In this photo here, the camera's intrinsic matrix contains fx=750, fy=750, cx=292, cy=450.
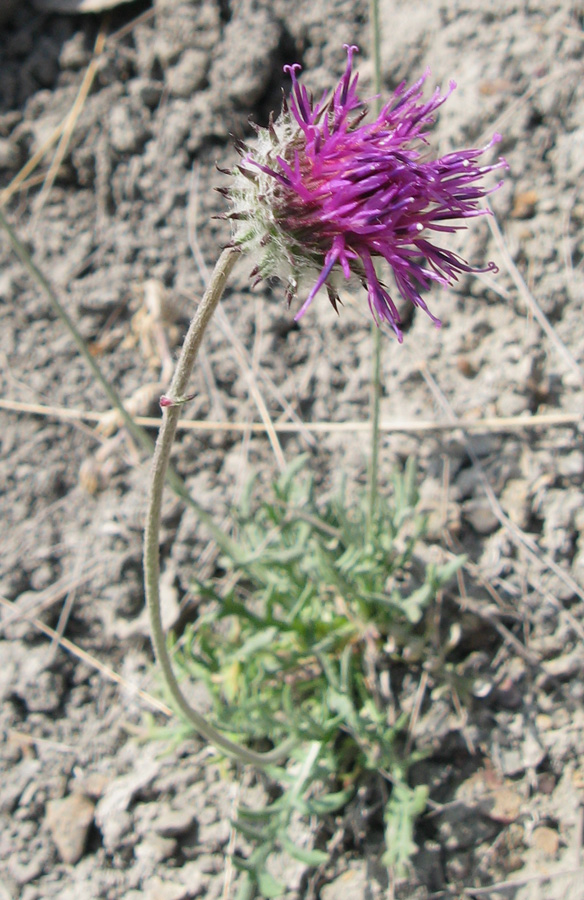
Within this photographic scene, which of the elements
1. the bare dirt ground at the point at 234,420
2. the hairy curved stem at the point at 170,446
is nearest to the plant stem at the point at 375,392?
the bare dirt ground at the point at 234,420

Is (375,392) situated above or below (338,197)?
below

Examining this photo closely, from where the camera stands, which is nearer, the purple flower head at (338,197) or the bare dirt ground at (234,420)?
the purple flower head at (338,197)

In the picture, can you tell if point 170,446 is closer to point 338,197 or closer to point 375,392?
point 338,197

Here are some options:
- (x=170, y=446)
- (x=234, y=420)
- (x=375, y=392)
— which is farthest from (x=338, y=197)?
(x=234, y=420)

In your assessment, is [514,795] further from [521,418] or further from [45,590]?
[45,590]

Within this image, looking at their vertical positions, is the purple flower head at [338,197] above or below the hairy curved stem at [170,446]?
above

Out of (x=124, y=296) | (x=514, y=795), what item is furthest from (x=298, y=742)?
(x=124, y=296)

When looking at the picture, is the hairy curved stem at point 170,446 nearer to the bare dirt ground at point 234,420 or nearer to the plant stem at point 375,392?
the plant stem at point 375,392
